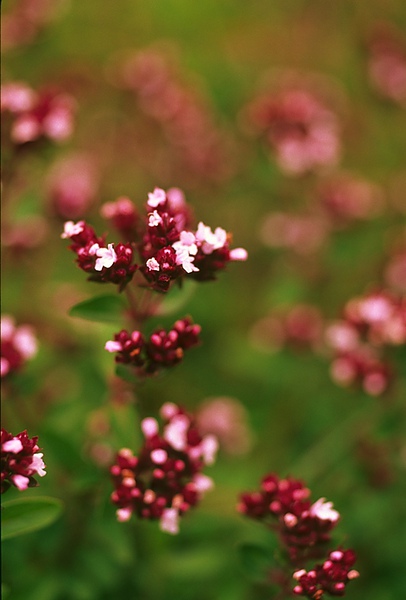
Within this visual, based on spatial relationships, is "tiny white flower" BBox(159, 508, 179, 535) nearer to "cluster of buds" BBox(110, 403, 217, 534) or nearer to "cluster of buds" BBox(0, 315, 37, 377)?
"cluster of buds" BBox(110, 403, 217, 534)

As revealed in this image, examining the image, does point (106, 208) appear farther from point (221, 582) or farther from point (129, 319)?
point (221, 582)

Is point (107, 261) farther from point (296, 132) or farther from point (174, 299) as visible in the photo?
point (296, 132)

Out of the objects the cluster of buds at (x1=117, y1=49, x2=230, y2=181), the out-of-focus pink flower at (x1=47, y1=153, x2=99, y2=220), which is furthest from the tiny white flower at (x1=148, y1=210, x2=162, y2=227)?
the cluster of buds at (x1=117, y1=49, x2=230, y2=181)

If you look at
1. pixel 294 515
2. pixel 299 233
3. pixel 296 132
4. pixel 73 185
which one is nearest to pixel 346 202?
pixel 299 233

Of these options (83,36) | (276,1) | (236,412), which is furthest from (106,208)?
(276,1)

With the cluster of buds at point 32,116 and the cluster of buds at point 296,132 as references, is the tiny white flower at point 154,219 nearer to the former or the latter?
the cluster of buds at point 32,116

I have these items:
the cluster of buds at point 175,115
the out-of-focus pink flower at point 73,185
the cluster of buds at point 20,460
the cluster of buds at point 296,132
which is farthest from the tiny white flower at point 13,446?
the cluster of buds at point 175,115
